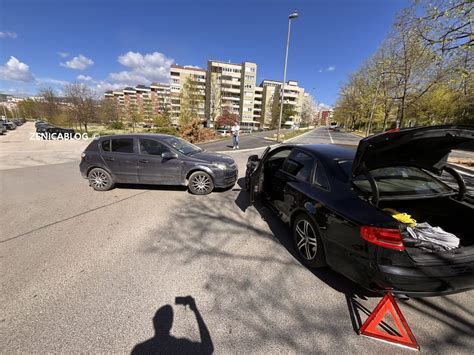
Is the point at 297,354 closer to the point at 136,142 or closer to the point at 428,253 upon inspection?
the point at 428,253

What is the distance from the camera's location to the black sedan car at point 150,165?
542 centimetres

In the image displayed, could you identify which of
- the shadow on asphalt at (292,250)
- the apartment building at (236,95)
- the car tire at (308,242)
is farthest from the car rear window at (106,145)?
the apartment building at (236,95)

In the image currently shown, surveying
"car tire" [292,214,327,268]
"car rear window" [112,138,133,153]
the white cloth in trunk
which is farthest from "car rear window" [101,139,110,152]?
the white cloth in trunk

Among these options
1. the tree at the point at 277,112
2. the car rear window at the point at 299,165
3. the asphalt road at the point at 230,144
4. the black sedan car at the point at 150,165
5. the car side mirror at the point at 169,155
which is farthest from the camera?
the tree at the point at 277,112

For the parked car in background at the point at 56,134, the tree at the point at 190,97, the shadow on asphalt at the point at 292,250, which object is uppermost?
the tree at the point at 190,97

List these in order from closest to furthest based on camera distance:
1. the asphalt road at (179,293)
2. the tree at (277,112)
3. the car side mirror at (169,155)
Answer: the asphalt road at (179,293), the car side mirror at (169,155), the tree at (277,112)

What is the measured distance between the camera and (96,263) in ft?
9.21

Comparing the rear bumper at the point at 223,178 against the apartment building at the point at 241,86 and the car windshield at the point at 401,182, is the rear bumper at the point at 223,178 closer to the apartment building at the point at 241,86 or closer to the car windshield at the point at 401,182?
the car windshield at the point at 401,182

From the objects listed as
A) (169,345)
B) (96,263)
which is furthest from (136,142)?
(169,345)

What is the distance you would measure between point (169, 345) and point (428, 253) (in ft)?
8.02

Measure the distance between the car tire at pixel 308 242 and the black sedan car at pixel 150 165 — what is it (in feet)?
9.45

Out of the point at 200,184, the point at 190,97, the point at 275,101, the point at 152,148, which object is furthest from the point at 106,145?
the point at 275,101

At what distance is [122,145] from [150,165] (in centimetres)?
99

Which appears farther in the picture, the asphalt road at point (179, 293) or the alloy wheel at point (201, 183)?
→ the alloy wheel at point (201, 183)
